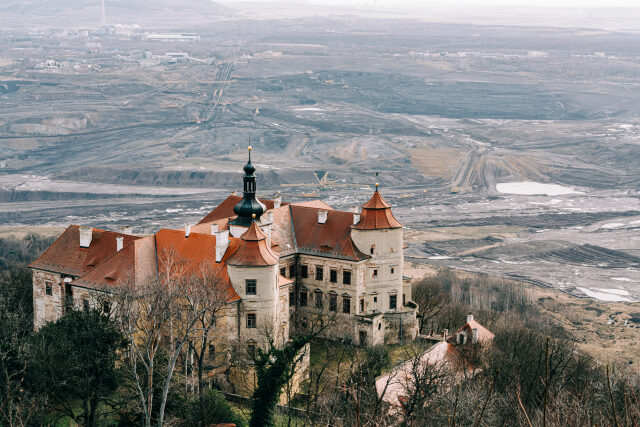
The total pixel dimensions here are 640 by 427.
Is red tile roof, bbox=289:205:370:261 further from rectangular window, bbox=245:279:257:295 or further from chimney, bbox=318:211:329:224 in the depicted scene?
rectangular window, bbox=245:279:257:295

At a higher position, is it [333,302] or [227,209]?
[227,209]

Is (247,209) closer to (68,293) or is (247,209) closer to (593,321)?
(68,293)

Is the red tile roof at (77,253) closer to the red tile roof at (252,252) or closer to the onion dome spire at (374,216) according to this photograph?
the red tile roof at (252,252)

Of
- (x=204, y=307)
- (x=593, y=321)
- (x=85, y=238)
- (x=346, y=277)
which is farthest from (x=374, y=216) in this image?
(x=593, y=321)

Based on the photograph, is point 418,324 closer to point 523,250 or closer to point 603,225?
point 523,250

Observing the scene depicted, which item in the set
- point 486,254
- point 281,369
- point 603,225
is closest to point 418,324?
point 281,369

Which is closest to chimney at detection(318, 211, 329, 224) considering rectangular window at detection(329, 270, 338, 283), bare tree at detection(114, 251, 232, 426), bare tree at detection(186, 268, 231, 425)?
rectangular window at detection(329, 270, 338, 283)
